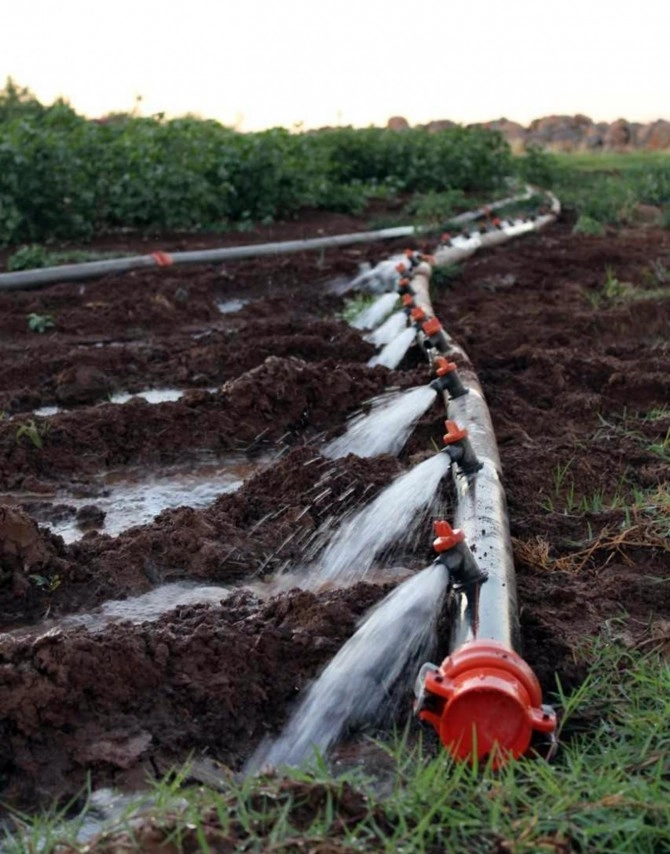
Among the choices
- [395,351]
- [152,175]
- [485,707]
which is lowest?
[485,707]

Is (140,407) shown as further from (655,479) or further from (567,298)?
(567,298)

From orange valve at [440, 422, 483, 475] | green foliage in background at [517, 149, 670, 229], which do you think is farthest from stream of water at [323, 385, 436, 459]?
green foliage in background at [517, 149, 670, 229]

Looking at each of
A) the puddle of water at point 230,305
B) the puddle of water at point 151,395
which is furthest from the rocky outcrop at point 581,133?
the puddle of water at point 151,395

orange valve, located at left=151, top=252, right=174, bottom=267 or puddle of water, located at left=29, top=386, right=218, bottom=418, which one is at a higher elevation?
orange valve, located at left=151, top=252, right=174, bottom=267

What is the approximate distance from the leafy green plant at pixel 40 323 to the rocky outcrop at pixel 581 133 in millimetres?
32580

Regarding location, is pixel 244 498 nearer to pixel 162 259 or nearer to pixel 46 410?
pixel 46 410

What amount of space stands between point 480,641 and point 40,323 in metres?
5.74

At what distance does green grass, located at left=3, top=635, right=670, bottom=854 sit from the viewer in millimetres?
2141

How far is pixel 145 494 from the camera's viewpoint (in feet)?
15.7

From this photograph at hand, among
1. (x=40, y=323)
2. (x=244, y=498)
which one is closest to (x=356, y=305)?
(x=40, y=323)

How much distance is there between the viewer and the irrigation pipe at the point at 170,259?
9062 mm

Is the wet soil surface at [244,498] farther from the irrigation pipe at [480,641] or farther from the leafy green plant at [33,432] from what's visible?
the irrigation pipe at [480,641]

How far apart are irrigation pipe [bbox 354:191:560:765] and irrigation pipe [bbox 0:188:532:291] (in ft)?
18.5

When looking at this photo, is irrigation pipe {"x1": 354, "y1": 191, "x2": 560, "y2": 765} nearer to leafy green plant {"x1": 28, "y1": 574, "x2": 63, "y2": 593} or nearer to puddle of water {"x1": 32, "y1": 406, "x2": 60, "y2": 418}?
leafy green plant {"x1": 28, "y1": 574, "x2": 63, "y2": 593}
